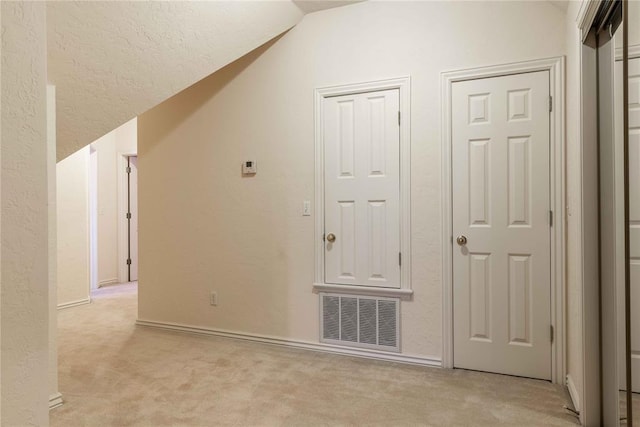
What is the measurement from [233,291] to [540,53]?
9.61ft

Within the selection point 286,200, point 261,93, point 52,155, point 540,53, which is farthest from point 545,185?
point 52,155

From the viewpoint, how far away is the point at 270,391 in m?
2.50

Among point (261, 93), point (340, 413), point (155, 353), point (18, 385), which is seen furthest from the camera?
point (261, 93)

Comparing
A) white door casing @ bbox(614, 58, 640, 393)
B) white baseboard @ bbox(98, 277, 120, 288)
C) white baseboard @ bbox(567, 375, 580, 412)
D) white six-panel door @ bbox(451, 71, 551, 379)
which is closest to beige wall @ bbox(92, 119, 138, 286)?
white baseboard @ bbox(98, 277, 120, 288)

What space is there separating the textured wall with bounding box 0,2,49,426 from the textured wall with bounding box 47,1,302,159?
1341 mm

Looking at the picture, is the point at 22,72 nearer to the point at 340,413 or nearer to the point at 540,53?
the point at 340,413

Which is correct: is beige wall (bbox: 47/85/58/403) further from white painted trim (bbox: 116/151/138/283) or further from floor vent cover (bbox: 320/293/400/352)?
white painted trim (bbox: 116/151/138/283)

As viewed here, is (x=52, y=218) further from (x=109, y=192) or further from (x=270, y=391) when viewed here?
(x=109, y=192)

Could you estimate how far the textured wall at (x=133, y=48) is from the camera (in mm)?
2164

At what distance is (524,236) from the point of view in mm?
2701

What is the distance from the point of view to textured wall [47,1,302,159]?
2.16m

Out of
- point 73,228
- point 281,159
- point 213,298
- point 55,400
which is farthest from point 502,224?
point 73,228

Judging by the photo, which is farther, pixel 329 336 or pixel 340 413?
pixel 329 336

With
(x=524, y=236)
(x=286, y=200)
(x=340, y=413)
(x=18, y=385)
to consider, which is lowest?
(x=340, y=413)
